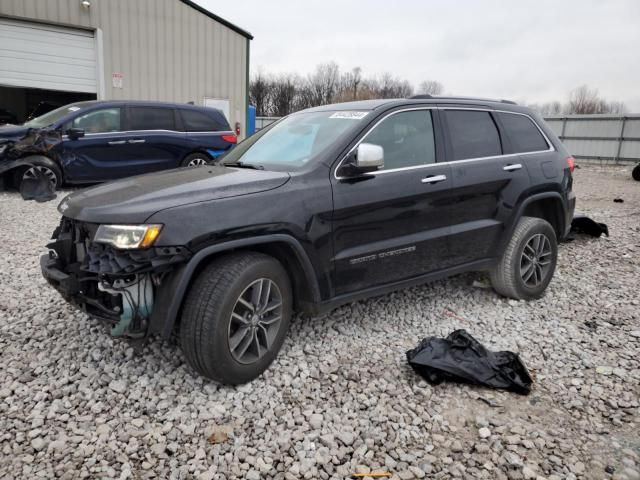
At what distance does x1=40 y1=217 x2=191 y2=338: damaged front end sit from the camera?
100 inches

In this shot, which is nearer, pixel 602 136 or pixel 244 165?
pixel 244 165

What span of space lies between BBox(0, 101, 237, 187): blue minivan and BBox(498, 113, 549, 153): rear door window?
21.5 feet

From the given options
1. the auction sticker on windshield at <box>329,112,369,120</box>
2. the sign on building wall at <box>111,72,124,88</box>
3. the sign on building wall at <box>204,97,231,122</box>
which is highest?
the sign on building wall at <box>111,72,124,88</box>

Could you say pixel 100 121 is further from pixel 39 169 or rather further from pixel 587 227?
pixel 587 227

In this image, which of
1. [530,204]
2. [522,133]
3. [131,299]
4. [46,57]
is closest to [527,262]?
[530,204]

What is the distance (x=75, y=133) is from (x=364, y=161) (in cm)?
696

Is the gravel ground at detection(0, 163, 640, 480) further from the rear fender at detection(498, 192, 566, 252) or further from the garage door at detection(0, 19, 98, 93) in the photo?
the garage door at detection(0, 19, 98, 93)

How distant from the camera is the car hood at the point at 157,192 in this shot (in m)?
2.64

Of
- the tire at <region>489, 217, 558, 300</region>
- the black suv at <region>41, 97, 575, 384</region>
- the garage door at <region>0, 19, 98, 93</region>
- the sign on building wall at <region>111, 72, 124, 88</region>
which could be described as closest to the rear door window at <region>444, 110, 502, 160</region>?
the black suv at <region>41, 97, 575, 384</region>

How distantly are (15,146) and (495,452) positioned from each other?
844 centimetres

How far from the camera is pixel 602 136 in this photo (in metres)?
20.1

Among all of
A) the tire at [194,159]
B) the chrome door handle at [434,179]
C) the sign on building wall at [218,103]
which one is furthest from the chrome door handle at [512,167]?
the sign on building wall at [218,103]

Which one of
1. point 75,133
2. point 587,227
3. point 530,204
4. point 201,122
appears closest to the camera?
point 530,204

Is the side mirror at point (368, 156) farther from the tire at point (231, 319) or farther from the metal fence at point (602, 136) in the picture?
the metal fence at point (602, 136)
